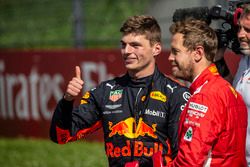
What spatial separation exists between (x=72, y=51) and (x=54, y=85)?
705 mm

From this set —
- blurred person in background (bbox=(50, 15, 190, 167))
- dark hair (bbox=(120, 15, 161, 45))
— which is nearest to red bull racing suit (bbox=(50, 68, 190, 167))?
blurred person in background (bbox=(50, 15, 190, 167))

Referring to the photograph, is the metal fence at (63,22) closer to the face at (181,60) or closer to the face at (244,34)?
the face at (244,34)

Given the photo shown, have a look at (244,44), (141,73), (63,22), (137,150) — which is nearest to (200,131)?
(244,44)

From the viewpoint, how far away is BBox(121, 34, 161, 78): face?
5.27 m

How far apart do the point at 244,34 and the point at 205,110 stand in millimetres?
798

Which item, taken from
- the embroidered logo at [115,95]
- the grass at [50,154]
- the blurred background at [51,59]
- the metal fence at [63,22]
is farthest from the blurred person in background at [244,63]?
the metal fence at [63,22]

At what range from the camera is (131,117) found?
5.20 metres

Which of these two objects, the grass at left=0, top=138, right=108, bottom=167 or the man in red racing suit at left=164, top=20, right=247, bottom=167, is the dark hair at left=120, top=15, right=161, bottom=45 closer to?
the man in red racing suit at left=164, top=20, right=247, bottom=167

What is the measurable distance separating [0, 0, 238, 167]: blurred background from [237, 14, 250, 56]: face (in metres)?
5.76

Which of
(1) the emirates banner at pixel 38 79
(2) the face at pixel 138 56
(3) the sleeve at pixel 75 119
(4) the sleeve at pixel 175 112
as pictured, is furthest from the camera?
(1) the emirates banner at pixel 38 79

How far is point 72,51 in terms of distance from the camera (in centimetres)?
1203

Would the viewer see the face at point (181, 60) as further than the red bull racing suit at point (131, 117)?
No

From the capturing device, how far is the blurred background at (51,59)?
440 inches

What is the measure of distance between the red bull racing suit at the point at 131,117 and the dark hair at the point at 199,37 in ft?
2.31
